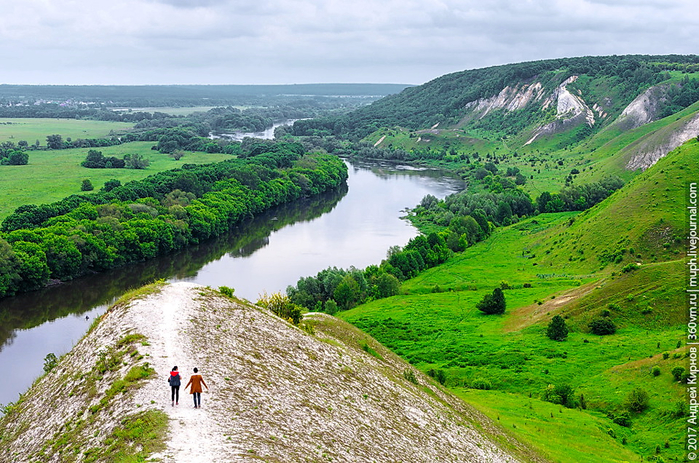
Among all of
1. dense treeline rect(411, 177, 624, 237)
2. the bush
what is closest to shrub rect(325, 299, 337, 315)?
the bush

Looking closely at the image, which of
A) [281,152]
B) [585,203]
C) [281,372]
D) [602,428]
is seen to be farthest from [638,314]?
[281,152]

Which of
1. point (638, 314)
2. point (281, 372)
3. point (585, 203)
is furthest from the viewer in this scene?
point (585, 203)

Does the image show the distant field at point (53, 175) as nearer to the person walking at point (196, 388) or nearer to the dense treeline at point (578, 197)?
the person walking at point (196, 388)

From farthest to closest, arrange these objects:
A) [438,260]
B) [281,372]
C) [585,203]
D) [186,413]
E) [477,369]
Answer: [585,203] < [438,260] < [477,369] < [281,372] < [186,413]

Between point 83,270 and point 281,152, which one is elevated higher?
point 281,152

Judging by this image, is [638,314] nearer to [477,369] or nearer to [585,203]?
[477,369]

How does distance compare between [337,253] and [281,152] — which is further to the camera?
[281,152]

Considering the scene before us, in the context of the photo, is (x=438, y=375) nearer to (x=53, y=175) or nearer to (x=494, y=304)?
(x=494, y=304)

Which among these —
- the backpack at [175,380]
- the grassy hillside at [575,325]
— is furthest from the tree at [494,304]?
the backpack at [175,380]
